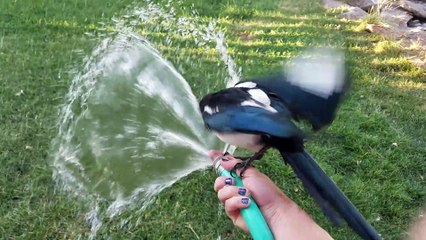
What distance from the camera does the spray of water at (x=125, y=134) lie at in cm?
259

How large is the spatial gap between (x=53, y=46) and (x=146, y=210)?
1532 mm

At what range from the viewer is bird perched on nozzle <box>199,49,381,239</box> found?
144 centimetres

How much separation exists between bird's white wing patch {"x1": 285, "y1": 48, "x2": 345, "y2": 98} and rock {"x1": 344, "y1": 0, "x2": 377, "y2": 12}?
13.1 feet

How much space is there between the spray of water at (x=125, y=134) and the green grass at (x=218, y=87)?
0.09 m

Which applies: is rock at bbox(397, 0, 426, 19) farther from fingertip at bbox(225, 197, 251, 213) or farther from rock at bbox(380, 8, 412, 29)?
fingertip at bbox(225, 197, 251, 213)

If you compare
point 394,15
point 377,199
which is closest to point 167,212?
point 377,199

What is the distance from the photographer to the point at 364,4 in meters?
5.60

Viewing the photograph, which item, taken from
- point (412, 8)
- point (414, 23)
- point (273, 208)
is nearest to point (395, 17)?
point (414, 23)

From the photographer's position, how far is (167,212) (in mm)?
2863

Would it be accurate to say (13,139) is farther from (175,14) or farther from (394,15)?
(394,15)

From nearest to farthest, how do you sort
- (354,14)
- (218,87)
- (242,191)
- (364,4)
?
(242,191)
(218,87)
(354,14)
(364,4)

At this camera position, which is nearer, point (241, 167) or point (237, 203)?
point (237, 203)

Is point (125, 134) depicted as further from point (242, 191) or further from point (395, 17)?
point (395, 17)

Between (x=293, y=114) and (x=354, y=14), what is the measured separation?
3939mm
